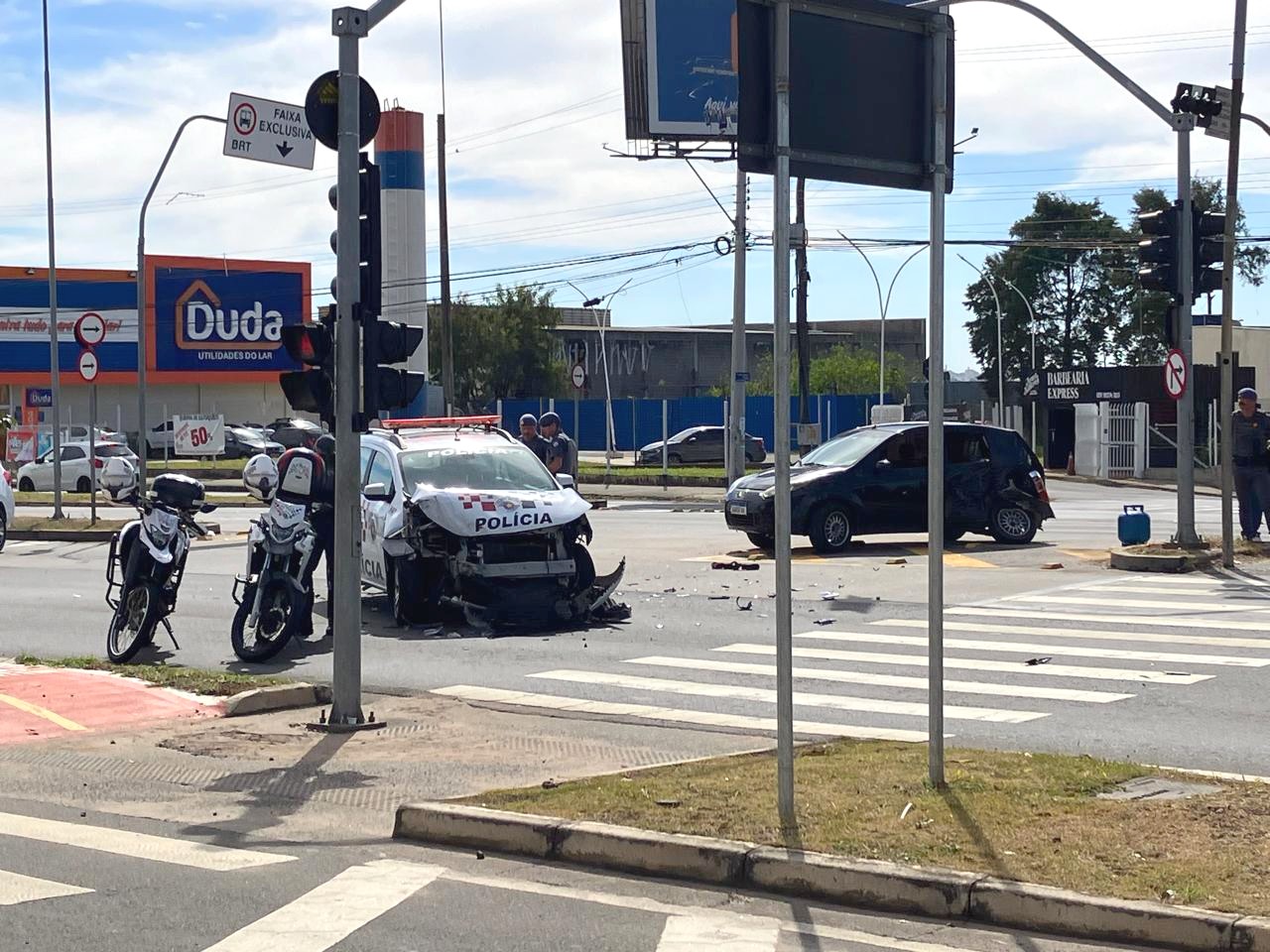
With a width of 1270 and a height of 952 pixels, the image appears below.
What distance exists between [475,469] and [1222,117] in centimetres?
1042

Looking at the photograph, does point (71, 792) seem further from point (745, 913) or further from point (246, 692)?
point (745, 913)

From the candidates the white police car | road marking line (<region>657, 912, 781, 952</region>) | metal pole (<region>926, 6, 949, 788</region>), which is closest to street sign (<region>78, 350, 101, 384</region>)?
the white police car

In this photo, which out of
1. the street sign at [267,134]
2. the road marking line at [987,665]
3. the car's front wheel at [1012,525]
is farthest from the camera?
the car's front wheel at [1012,525]

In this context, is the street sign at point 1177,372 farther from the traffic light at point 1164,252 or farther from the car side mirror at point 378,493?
the car side mirror at point 378,493

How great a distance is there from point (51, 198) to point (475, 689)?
71.2ft

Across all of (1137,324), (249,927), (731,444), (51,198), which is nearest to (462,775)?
(249,927)

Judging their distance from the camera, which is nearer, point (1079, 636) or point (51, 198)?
point (1079, 636)

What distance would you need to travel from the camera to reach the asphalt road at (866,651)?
10.4 m

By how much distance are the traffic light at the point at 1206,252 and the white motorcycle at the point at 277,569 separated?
11.0 m

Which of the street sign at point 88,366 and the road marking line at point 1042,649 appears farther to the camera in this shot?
the street sign at point 88,366

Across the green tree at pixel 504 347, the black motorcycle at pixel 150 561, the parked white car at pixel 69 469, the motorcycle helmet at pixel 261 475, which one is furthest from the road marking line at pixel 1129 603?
the green tree at pixel 504 347

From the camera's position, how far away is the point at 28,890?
6.55m

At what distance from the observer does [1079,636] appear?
46.2 ft

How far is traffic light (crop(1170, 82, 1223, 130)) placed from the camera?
63.9 feet
